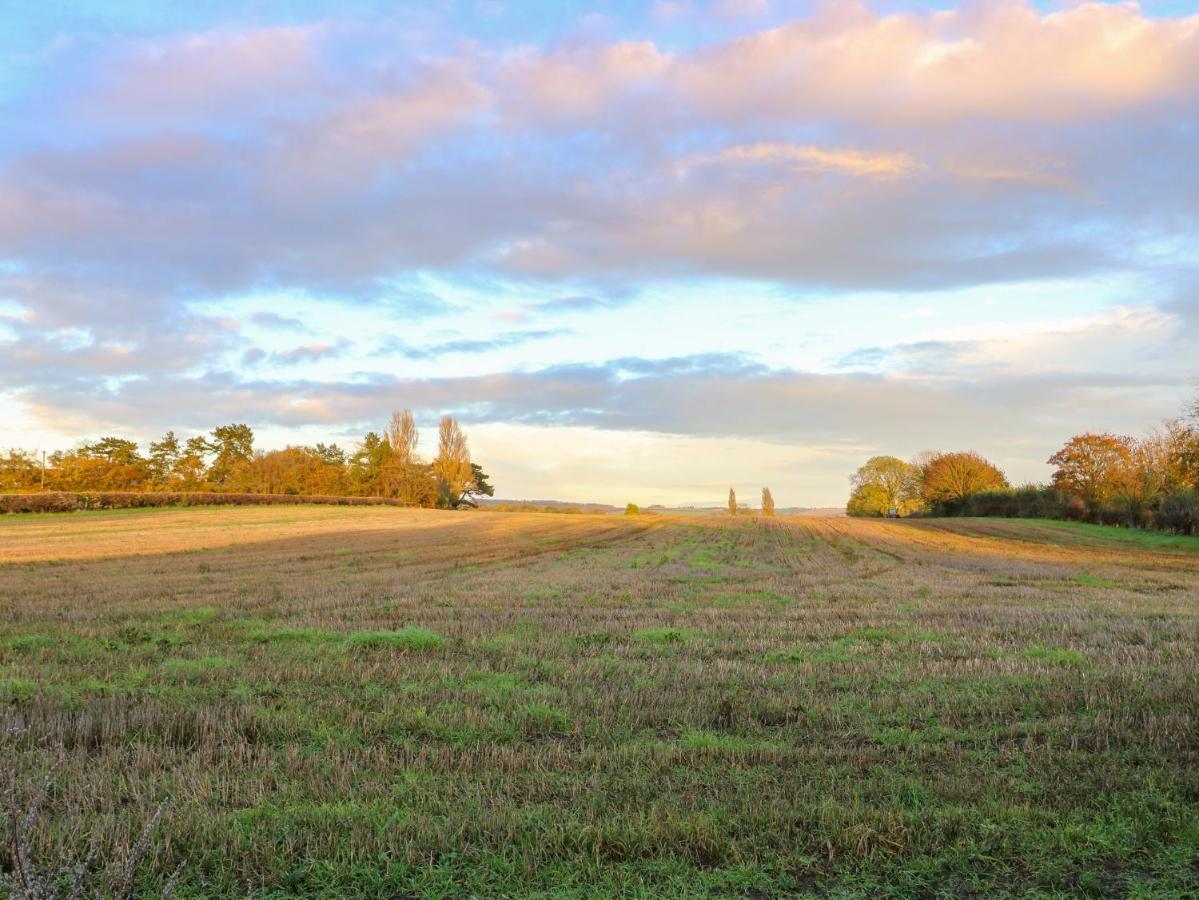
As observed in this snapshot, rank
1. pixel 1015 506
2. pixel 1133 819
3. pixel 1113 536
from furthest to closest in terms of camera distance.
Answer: pixel 1015 506, pixel 1113 536, pixel 1133 819

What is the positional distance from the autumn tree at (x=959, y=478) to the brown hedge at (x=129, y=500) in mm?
73245

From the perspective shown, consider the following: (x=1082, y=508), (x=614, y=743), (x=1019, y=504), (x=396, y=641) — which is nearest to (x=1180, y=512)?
(x=1082, y=508)

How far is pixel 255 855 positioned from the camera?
5031 millimetres

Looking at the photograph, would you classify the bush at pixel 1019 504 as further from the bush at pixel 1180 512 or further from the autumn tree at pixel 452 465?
the autumn tree at pixel 452 465

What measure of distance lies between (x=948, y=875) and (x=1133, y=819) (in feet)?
5.52

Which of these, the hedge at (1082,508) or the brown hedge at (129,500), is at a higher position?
the brown hedge at (129,500)

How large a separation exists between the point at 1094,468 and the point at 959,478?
80.4 ft

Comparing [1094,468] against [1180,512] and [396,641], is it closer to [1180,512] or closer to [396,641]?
[1180,512]

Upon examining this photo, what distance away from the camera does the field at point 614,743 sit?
5016 millimetres

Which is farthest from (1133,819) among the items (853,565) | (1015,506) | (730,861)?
(1015,506)

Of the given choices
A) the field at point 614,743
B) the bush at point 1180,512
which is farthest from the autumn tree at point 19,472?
the bush at point 1180,512

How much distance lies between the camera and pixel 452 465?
111 m

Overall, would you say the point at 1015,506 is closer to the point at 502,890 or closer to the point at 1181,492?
the point at 1181,492

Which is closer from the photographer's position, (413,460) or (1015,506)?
(1015,506)
